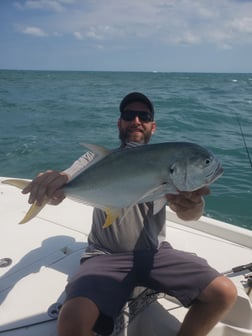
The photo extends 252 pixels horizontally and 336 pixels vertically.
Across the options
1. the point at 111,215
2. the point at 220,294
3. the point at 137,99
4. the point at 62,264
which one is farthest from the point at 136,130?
the point at 220,294

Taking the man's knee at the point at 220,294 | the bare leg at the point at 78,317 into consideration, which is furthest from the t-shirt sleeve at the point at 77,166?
the man's knee at the point at 220,294

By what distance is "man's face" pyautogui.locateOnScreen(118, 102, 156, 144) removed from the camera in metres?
2.82

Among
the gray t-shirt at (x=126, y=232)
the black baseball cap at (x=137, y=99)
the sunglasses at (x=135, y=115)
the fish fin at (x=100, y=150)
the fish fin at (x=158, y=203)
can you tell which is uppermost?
the black baseball cap at (x=137, y=99)

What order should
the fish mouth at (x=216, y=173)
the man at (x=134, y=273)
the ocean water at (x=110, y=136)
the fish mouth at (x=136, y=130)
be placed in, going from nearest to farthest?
the fish mouth at (x=216, y=173) → the man at (x=134, y=273) → the fish mouth at (x=136, y=130) → the ocean water at (x=110, y=136)

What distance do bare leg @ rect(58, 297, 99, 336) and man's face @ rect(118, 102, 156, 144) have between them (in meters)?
1.30

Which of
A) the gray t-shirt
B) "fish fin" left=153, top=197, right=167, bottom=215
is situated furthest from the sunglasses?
"fish fin" left=153, top=197, right=167, bottom=215

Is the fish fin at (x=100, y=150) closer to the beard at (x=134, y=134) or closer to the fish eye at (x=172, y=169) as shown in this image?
the fish eye at (x=172, y=169)

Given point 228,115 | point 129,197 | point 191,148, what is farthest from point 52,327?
point 228,115

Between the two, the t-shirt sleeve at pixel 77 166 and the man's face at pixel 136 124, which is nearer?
the t-shirt sleeve at pixel 77 166

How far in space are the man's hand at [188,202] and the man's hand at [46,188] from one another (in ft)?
2.06

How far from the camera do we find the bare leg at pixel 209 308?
83.7 inches

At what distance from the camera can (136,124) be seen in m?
2.81

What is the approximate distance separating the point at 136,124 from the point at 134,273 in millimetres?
1122

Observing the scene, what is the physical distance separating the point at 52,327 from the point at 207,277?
0.96m
